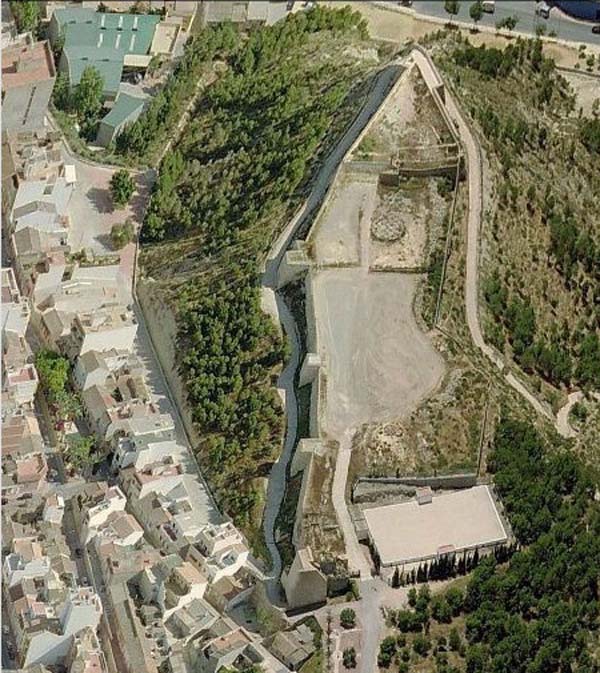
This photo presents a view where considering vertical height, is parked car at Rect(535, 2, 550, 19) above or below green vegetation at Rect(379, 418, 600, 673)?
above

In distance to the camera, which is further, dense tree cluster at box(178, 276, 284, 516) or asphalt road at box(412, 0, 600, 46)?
asphalt road at box(412, 0, 600, 46)

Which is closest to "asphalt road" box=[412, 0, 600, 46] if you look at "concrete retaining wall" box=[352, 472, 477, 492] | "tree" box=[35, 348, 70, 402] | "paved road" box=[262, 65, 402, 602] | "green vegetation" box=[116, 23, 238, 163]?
"green vegetation" box=[116, 23, 238, 163]

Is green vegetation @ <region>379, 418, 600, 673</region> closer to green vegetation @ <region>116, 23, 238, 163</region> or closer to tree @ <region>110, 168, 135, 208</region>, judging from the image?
tree @ <region>110, 168, 135, 208</region>

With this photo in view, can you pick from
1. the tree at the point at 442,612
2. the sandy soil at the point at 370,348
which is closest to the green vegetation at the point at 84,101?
the sandy soil at the point at 370,348

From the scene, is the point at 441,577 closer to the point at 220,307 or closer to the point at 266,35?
the point at 220,307

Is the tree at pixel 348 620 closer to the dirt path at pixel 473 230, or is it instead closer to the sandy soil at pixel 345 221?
the dirt path at pixel 473 230

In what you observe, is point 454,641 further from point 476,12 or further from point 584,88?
point 476,12

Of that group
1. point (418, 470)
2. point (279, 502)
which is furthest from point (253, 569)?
point (418, 470)
